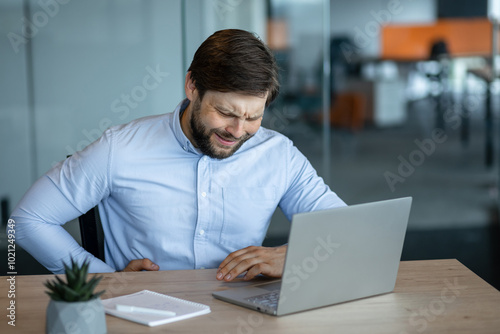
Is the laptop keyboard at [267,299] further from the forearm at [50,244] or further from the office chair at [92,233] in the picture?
the office chair at [92,233]

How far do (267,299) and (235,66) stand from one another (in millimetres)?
722

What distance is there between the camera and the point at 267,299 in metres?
1.60

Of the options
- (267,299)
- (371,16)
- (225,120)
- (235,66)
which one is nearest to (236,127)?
(225,120)

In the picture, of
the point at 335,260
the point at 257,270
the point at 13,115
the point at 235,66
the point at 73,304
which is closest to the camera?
the point at 73,304

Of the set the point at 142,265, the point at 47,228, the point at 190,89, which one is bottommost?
the point at 142,265

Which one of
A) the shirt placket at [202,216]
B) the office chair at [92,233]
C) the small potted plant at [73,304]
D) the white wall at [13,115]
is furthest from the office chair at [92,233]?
the white wall at [13,115]

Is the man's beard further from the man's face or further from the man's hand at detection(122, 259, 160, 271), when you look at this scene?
the man's hand at detection(122, 259, 160, 271)

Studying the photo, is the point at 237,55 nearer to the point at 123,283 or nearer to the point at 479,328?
the point at 123,283

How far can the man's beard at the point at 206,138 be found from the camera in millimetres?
2045

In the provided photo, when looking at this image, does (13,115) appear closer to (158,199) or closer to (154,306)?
(158,199)

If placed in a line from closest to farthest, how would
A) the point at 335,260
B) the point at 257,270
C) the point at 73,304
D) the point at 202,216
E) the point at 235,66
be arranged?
the point at 73,304
the point at 335,260
the point at 257,270
the point at 235,66
the point at 202,216

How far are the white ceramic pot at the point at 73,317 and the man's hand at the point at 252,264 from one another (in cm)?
48

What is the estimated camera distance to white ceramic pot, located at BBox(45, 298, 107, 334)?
4.42 feet

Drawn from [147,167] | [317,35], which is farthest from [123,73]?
[147,167]
